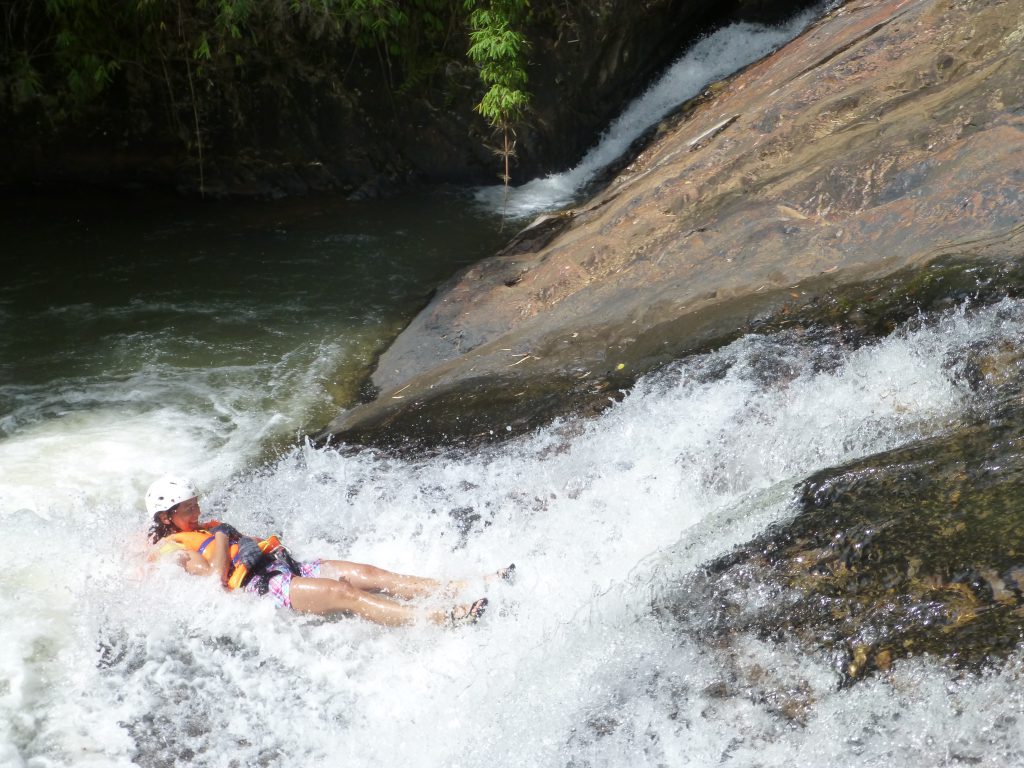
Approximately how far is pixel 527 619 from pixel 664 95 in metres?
8.30

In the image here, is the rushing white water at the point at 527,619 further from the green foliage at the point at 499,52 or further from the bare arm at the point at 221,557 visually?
the green foliage at the point at 499,52

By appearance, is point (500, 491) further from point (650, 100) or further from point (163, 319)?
point (650, 100)

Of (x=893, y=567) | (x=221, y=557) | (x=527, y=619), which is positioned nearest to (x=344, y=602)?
(x=221, y=557)

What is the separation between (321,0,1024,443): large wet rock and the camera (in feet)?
19.7

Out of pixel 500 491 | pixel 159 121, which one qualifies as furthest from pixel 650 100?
pixel 500 491

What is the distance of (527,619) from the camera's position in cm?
448

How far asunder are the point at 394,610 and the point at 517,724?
3.35 ft

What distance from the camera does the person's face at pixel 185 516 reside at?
492cm

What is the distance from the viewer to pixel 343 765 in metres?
3.99

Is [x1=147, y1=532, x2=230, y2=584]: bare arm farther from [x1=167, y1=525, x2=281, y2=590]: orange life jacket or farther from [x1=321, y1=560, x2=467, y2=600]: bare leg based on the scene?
[x1=321, y1=560, x2=467, y2=600]: bare leg

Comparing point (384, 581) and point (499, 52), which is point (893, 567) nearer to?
point (384, 581)

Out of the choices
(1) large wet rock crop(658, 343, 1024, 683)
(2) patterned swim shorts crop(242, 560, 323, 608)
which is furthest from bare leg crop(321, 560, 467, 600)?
(1) large wet rock crop(658, 343, 1024, 683)

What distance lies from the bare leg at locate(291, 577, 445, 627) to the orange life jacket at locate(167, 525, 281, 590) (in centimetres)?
25

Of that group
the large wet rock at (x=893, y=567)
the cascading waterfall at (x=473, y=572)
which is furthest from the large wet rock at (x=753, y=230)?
the large wet rock at (x=893, y=567)
